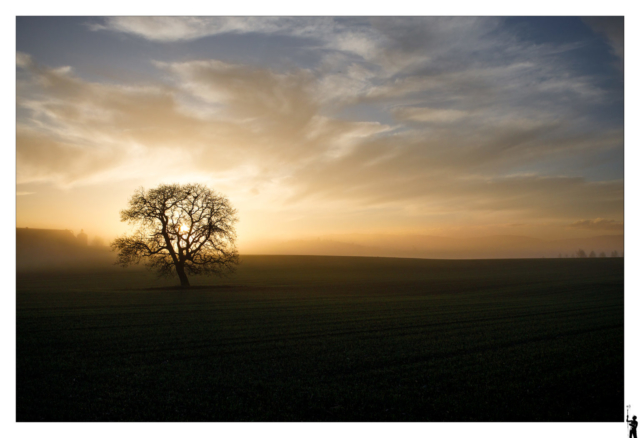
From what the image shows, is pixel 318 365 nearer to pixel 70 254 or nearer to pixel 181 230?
pixel 181 230

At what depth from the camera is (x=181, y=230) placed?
40.2m

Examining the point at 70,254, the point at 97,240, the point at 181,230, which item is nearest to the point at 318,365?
the point at 181,230

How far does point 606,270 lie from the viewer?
6016 cm

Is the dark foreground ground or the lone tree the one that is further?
the lone tree

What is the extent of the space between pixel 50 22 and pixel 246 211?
55.3 ft

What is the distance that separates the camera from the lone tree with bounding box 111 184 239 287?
3897cm

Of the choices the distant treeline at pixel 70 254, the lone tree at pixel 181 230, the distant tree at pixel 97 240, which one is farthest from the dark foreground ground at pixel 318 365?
the distant treeline at pixel 70 254

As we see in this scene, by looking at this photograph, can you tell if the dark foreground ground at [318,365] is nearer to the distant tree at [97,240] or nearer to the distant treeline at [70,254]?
the distant tree at [97,240]

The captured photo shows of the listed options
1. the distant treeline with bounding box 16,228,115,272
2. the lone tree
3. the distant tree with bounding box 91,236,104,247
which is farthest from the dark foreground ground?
the distant treeline with bounding box 16,228,115,272

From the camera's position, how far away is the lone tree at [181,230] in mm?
38969

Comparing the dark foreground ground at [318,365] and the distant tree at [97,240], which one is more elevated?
the distant tree at [97,240]

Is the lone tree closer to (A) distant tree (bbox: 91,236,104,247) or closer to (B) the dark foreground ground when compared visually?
(B) the dark foreground ground

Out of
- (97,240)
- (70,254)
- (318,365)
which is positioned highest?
(97,240)
